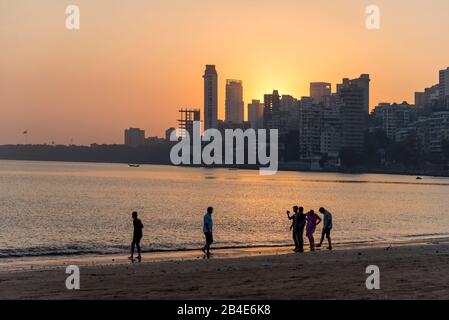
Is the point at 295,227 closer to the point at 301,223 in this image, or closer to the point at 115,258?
the point at 301,223

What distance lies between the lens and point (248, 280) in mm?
15133

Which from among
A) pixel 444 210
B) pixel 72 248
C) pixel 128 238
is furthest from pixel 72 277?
pixel 444 210

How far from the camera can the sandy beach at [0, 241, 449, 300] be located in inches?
504

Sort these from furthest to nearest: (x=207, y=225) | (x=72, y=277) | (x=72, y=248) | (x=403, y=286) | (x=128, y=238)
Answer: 1. (x=128, y=238)
2. (x=72, y=248)
3. (x=207, y=225)
4. (x=72, y=277)
5. (x=403, y=286)

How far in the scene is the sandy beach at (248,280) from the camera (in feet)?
42.0

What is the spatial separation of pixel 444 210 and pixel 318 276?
195 ft

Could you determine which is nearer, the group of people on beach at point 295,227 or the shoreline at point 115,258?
the group of people on beach at point 295,227

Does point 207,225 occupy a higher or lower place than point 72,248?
higher

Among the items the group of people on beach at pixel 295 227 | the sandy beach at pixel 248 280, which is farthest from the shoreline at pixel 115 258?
the sandy beach at pixel 248 280

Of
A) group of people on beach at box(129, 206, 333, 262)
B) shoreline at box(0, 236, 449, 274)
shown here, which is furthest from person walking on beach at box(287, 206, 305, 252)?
shoreline at box(0, 236, 449, 274)

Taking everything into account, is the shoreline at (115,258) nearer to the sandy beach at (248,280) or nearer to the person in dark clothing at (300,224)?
the person in dark clothing at (300,224)
